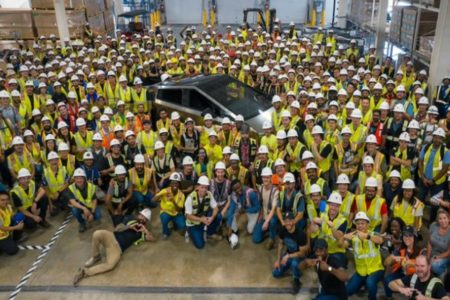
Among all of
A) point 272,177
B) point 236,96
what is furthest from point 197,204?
point 236,96

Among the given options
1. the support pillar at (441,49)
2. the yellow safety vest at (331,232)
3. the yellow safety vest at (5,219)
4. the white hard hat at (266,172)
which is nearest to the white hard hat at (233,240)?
the white hard hat at (266,172)

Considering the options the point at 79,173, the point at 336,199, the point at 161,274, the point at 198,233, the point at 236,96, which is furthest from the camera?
the point at 236,96

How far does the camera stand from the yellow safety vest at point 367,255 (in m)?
4.49

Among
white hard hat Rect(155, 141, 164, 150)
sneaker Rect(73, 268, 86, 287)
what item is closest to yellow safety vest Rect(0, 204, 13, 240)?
sneaker Rect(73, 268, 86, 287)

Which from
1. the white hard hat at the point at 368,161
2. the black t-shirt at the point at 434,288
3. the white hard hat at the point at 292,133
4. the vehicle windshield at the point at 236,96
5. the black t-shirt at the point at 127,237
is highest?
the vehicle windshield at the point at 236,96

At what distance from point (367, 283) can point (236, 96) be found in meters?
4.74

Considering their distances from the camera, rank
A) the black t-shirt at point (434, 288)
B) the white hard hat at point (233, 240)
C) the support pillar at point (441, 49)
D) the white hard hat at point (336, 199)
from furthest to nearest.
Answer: the support pillar at point (441, 49) → the white hard hat at point (233, 240) → the white hard hat at point (336, 199) → the black t-shirt at point (434, 288)

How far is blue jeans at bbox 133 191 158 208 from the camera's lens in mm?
6497

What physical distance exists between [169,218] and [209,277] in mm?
1223

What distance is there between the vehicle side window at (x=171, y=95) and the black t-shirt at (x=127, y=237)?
3.18m

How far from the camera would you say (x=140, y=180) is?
6410mm

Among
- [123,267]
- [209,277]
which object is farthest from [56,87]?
[209,277]

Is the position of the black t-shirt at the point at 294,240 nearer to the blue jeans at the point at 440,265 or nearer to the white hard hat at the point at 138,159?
the blue jeans at the point at 440,265

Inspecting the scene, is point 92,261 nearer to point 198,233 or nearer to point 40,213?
point 198,233
